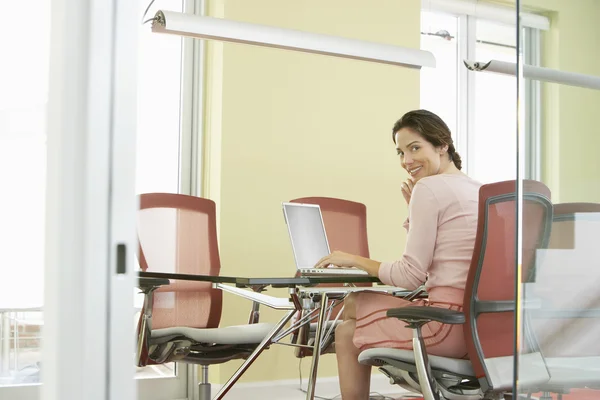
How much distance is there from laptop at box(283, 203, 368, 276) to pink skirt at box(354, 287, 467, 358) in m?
0.63

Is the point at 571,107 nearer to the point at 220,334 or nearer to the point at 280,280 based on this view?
the point at 280,280

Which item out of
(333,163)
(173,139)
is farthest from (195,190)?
(333,163)

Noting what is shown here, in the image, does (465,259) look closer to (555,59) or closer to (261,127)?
(555,59)

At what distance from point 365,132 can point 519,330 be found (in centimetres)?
388

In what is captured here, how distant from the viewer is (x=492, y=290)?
238cm

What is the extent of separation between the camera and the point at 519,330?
1333 mm

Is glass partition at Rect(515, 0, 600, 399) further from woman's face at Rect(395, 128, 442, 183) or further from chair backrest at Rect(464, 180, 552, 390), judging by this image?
woman's face at Rect(395, 128, 442, 183)

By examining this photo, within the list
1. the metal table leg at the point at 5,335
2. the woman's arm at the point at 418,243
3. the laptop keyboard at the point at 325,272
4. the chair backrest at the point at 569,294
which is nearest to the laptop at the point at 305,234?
the laptop keyboard at the point at 325,272

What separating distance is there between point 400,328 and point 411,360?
18 centimetres

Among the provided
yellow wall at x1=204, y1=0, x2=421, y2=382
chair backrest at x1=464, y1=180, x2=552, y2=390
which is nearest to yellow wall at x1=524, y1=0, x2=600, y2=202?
chair backrest at x1=464, y1=180, x2=552, y2=390

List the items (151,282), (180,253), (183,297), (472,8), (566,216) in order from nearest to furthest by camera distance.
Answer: (566,216) → (151,282) → (183,297) → (180,253) → (472,8)

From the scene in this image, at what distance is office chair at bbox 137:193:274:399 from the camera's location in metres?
3.20

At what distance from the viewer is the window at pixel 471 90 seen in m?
5.86

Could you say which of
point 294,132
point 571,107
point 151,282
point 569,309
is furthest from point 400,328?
point 294,132
